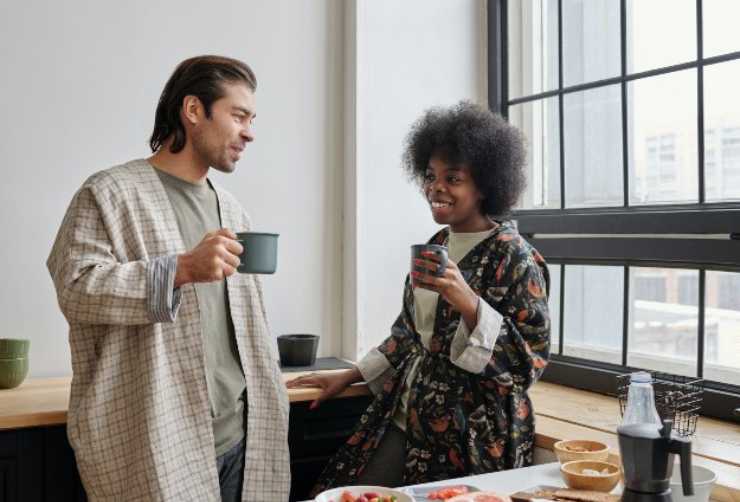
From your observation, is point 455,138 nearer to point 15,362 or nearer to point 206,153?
point 206,153

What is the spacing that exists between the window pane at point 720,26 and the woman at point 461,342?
2.21ft

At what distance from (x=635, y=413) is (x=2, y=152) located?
2002 mm

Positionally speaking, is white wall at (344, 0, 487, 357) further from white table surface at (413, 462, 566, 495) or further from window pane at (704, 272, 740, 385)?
white table surface at (413, 462, 566, 495)

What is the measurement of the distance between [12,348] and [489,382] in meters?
1.37

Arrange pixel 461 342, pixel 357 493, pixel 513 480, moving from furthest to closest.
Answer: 1. pixel 461 342
2. pixel 513 480
3. pixel 357 493

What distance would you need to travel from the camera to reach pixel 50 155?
8.16 ft

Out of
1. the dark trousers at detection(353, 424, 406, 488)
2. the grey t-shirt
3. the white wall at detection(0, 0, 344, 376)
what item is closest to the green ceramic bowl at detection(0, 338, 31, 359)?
the white wall at detection(0, 0, 344, 376)

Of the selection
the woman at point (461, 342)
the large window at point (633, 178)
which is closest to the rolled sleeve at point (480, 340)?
the woman at point (461, 342)

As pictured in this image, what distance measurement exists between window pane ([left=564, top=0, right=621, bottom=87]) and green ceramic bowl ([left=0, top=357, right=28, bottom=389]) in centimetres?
211

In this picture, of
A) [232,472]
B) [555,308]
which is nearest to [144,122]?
[232,472]

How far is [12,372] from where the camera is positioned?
88.0 inches

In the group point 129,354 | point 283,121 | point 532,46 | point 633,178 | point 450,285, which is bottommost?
point 129,354

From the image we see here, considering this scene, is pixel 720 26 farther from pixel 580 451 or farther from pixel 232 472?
pixel 232 472

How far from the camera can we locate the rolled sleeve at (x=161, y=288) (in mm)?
1699
